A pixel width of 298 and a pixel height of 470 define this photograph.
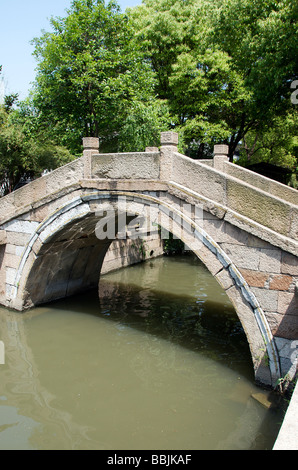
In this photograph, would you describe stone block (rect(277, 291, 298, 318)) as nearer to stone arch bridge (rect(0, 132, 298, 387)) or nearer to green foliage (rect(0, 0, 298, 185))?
stone arch bridge (rect(0, 132, 298, 387))

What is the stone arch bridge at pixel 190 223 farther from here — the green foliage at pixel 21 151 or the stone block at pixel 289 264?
the green foliage at pixel 21 151

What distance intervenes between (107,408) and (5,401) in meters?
1.53

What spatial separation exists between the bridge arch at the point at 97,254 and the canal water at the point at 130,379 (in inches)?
20.3

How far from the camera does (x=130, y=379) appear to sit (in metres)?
6.44

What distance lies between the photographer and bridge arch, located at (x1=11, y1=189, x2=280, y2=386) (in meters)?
5.81

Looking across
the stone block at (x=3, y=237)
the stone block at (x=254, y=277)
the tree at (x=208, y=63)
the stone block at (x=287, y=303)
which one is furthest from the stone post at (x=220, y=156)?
the stone block at (x=3, y=237)

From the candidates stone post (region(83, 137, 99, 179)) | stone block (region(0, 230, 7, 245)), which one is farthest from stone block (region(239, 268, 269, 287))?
stone block (region(0, 230, 7, 245))

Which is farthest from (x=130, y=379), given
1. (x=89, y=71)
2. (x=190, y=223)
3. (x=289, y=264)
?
(x=89, y=71)

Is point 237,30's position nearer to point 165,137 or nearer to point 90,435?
point 165,137

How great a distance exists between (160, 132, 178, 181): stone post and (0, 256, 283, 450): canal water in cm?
330

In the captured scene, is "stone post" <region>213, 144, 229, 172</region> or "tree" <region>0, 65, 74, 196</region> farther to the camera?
"tree" <region>0, 65, 74, 196</region>

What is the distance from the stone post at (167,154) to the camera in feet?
21.3

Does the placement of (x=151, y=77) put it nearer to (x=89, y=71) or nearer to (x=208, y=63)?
(x=208, y=63)

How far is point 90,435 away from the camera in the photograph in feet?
16.6
